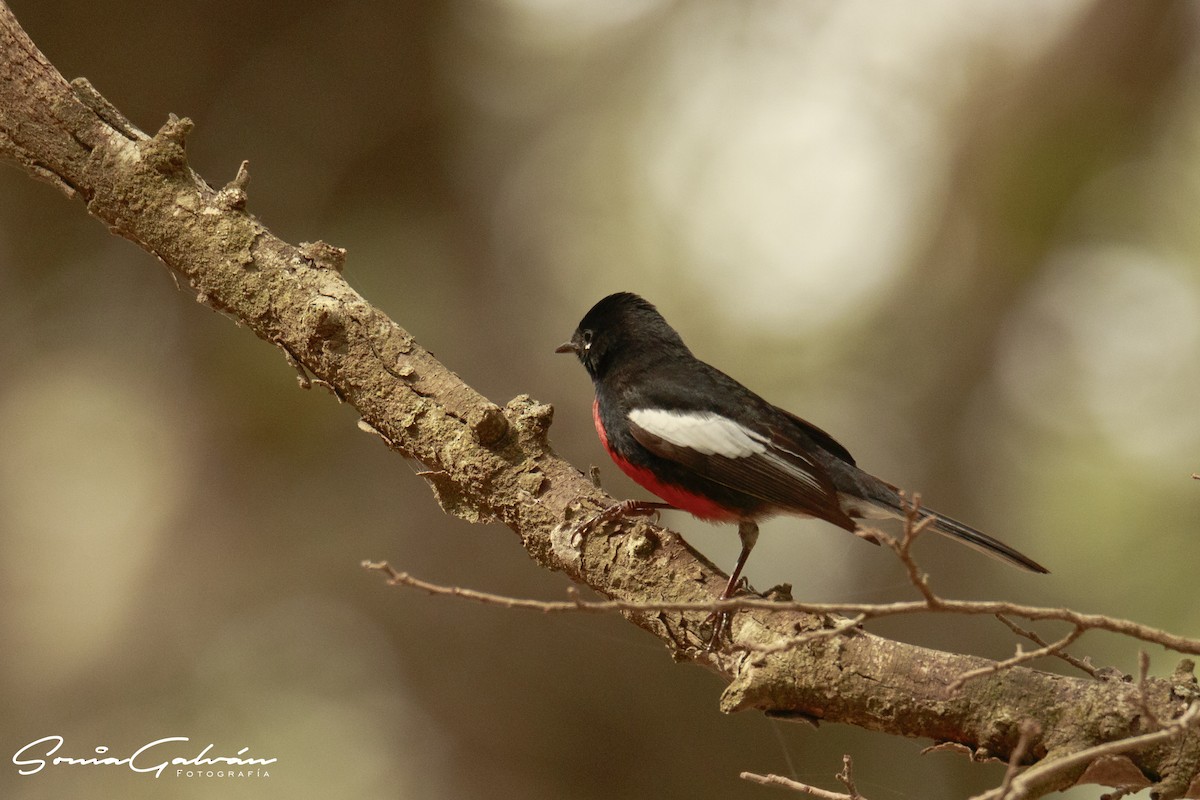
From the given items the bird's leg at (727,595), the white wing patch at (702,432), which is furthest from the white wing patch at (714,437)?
the bird's leg at (727,595)

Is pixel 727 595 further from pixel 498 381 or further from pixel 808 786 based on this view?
pixel 498 381

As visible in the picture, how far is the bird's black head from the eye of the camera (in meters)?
3.26

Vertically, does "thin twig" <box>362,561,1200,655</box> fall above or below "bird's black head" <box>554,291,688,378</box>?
below

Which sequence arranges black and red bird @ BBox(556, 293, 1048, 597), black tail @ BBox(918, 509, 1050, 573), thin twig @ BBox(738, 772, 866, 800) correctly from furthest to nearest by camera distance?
black and red bird @ BBox(556, 293, 1048, 597) → black tail @ BBox(918, 509, 1050, 573) → thin twig @ BBox(738, 772, 866, 800)

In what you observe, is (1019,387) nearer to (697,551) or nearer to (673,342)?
(673,342)

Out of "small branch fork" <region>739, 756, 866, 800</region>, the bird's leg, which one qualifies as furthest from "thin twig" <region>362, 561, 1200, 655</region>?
the bird's leg

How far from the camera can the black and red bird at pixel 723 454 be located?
273cm

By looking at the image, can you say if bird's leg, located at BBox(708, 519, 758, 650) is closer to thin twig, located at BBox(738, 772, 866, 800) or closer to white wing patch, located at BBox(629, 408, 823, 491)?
white wing patch, located at BBox(629, 408, 823, 491)

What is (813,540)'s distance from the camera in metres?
5.29

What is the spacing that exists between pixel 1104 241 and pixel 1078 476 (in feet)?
4.53

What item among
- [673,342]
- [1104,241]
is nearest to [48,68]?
[673,342]

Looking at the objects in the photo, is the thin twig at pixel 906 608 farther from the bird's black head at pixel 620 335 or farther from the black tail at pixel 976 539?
the bird's black head at pixel 620 335

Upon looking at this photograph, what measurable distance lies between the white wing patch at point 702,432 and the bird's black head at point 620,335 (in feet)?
1.22

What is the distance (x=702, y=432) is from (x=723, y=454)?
0.33ft
